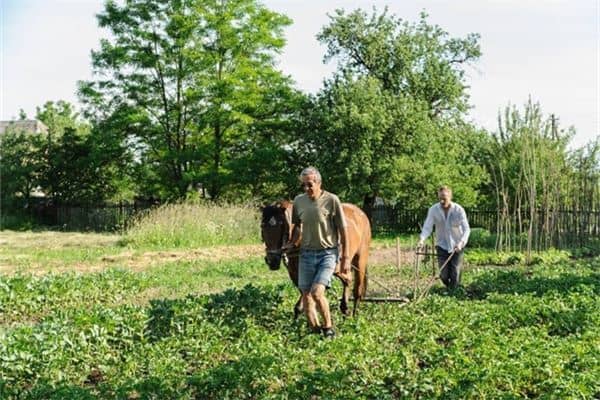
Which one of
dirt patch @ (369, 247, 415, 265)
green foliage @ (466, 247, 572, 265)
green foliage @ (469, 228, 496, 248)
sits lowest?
dirt patch @ (369, 247, 415, 265)

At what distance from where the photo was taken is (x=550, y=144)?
21.1m

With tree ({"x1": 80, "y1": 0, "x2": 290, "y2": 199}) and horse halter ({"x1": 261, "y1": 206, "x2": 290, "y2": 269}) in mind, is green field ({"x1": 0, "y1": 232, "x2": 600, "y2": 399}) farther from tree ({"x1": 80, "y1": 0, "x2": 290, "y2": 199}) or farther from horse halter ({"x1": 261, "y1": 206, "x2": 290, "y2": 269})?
tree ({"x1": 80, "y1": 0, "x2": 290, "y2": 199})

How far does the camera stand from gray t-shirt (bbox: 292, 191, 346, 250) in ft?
26.5

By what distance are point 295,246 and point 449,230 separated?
142 inches

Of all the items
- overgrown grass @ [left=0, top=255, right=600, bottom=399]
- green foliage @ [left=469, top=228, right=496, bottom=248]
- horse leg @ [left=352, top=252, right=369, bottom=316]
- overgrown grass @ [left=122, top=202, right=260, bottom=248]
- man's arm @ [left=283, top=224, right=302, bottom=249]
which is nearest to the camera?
overgrown grass @ [left=0, top=255, right=600, bottom=399]

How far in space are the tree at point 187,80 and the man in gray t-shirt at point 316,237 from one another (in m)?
22.6

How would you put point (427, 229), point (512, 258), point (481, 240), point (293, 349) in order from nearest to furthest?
point (293, 349) < point (427, 229) < point (512, 258) < point (481, 240)

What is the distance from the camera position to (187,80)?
31.6 meters

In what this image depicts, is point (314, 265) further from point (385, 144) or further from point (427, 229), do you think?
point (385, 144)

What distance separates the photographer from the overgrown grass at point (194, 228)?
22188mm

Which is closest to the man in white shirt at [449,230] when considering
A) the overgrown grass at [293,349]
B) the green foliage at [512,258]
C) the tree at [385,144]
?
the overgrown grass at [293,349]

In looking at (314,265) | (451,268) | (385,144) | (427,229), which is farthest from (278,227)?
(385,144)

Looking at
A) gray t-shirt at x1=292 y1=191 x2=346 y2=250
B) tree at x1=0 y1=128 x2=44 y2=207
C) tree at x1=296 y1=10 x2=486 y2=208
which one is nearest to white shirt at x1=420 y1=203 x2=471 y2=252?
gray t-shirt at x1=292 y1=191 x2=346 y2=250

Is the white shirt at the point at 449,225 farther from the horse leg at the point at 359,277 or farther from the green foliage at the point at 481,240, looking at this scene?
the green foliage at the point at 481,240
